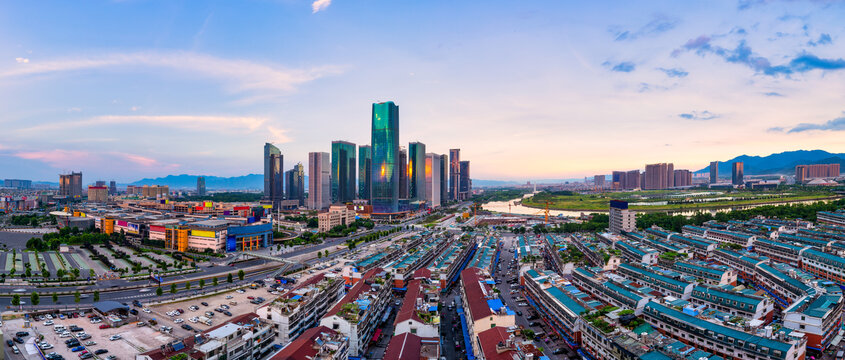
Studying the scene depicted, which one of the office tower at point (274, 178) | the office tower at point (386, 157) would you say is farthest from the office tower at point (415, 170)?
the office tower at point (274, 178)

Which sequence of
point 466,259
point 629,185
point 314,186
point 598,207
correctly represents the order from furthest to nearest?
point 629,185 < point 314,186 < point 598,207 < point 466,259

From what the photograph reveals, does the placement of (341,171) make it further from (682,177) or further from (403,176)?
(682,177)

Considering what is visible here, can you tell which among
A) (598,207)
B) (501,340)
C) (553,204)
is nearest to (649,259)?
(501,340)

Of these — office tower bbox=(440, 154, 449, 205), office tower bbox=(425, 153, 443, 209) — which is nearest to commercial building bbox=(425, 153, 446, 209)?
office tower bbox=(425, 153, 443, 209)

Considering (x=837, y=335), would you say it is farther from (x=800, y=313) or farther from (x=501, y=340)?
(x=501, y=340)

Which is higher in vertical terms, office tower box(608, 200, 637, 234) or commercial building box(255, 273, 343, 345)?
office tower box(608, 200, 637, 234)

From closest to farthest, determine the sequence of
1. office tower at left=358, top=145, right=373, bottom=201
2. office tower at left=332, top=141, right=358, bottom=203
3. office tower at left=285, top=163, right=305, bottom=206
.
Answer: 1. office tower at left=358, top=145, right=373, bottom=201
2. office tower at left=332, top=141, right=358, bottom=203
3. office tower at left=285, top=163, right=305, bottom=206

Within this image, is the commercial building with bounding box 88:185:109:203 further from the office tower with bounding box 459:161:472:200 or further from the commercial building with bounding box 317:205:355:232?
the office tower with bounding box 459:161:472:200
